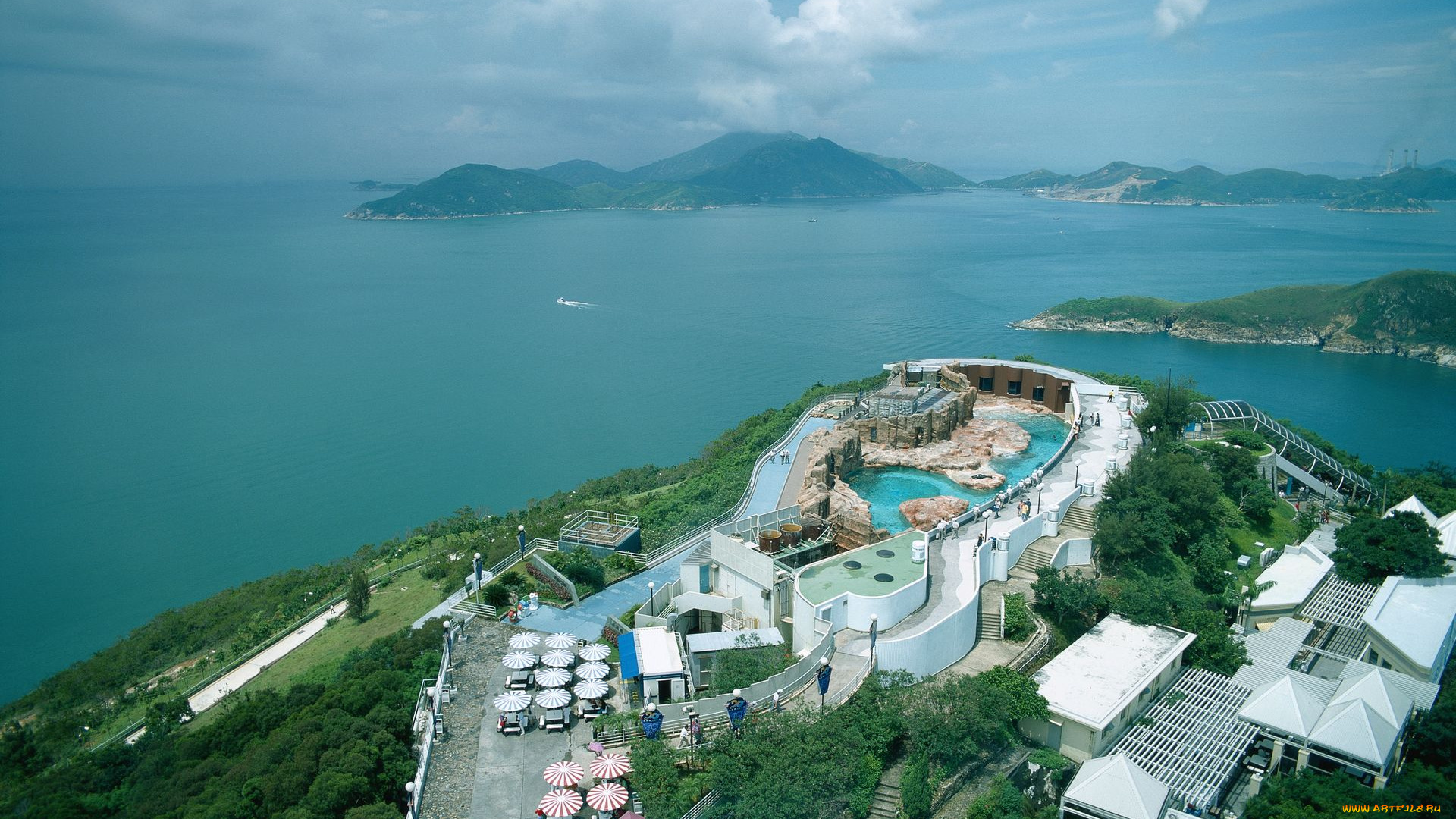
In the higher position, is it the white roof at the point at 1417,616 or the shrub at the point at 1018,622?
the shrub at the point at 1018,622

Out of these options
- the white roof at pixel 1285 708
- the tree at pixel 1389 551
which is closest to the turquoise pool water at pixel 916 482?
the tree at pixel 1389 551

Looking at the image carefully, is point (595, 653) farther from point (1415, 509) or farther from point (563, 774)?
point (1415, 509)

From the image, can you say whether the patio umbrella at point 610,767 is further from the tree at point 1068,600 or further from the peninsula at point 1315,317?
the peninsula at point 1315,317

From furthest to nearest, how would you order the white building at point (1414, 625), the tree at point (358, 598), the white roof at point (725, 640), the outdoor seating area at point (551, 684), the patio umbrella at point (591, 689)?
the tree at point (358, 598), the white building at point (1414, 625), the white roof at point (725, 640), the patio umbrella at point (591, 689), the outdoor seating area at point (551, 684)

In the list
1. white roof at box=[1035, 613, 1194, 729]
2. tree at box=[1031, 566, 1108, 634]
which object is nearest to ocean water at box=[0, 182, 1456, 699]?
tree at box=[1031, 566, 1108, 634]

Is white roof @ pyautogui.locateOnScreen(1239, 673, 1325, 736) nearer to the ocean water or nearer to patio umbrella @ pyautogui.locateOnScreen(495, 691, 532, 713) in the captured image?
patio umbrella @ pyautogui.locateOnScreen(495, 691, 532, 713)

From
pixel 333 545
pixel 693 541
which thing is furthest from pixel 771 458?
pixel 333 545
